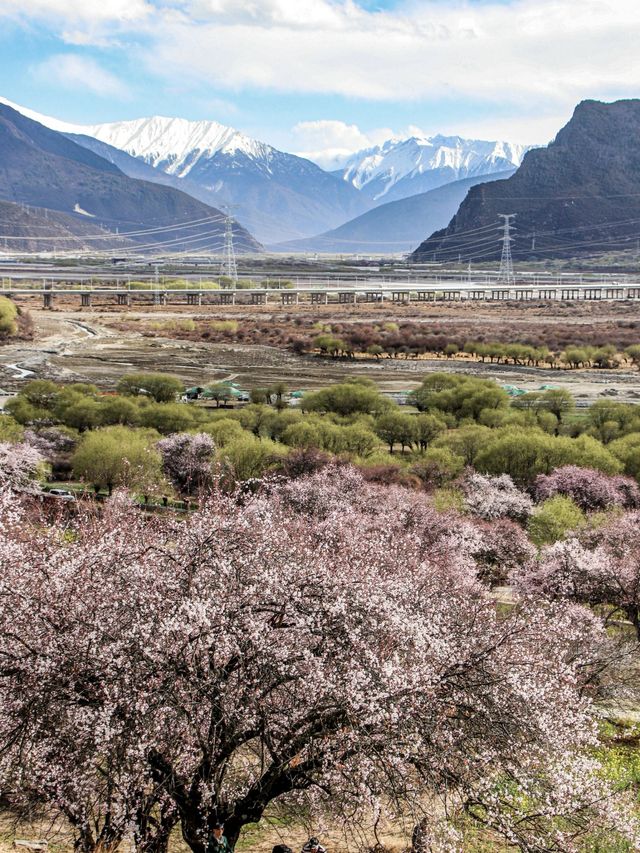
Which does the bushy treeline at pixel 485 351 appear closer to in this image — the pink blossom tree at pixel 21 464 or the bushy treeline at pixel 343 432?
the bushy treeline at pixel 343 432

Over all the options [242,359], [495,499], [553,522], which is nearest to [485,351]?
[242,359]

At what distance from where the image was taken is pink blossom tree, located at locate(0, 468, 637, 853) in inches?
416

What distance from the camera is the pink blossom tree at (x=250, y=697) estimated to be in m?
10.6

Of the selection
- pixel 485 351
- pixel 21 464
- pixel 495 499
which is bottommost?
pixel 485 351

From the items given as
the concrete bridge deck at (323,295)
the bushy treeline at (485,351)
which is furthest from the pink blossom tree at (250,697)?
the concrete bridge deck at (323,295)

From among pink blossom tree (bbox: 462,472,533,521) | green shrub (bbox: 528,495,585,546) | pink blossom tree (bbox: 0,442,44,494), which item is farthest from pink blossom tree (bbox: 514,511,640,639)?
pink blossom tree (bbox: 0,442,44,494)

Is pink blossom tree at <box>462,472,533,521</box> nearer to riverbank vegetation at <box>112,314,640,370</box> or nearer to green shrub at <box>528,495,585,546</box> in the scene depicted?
green shrub at <box>528,495,585,546</box>

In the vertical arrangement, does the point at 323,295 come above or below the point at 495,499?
Answer: above

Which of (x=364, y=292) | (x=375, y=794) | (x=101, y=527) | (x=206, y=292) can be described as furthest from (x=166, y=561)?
(x=364, y=292)

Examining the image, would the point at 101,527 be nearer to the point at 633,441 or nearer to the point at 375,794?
the point at 375,794

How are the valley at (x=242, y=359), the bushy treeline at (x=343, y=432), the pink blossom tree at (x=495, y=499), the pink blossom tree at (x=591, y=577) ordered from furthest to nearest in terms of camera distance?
the valley at (x=242, y=359) → the bushy treeline at (x=343, y=432) → the pink blossom tree at (x=495, y=499) → the pink blossom tree at (x=591, y=577)

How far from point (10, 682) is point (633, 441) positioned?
34.4 metres

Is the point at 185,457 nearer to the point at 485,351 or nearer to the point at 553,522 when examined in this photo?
the point at 553,522

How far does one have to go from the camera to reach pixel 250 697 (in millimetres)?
10875
